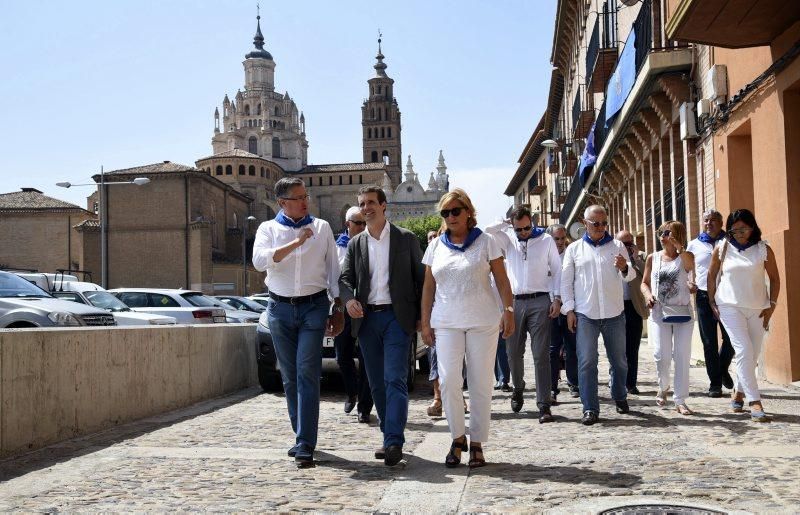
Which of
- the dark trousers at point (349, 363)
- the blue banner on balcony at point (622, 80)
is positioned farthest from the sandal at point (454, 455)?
the blue banner on balcony at point (622, 80)

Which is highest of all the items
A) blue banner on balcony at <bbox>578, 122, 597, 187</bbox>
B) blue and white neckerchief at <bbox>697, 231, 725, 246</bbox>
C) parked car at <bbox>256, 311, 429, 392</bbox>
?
blue banner on balcony at <bbox>578, 122, 597, 187</bbox>

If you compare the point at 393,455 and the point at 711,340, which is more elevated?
the point at 711,340

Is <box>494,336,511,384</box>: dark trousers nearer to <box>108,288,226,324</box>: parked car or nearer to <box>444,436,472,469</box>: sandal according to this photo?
<box>444,436,472,469</box>: sandal

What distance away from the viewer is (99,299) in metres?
19.9

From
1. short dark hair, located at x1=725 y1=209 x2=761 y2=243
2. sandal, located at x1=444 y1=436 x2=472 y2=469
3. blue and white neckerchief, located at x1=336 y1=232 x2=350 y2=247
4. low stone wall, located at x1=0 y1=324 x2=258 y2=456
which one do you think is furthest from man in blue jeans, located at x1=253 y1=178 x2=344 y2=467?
short dark hair, located at x1=725 y1=209 x2=761 y2=243

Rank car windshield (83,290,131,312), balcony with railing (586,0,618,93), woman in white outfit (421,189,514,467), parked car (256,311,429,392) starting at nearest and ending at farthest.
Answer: woman in white outfit (421,189,514,467)
parked car (256,311,429,392)
car windshield (83,290,131,312)
balcony with railing (586,0,618,93)

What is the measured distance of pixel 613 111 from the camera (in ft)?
68.4

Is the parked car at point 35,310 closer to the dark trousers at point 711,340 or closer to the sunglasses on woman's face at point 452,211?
the dark trousers at point 711,340

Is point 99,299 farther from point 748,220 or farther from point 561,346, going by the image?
point 748,220

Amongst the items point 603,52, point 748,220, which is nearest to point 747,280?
point 748,220

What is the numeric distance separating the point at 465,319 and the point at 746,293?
10.9 feet

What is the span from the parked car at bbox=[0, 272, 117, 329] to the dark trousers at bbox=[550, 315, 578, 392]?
714cm

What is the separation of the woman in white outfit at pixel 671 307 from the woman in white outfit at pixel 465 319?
312cm

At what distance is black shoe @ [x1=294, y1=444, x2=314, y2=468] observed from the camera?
20.6ft
